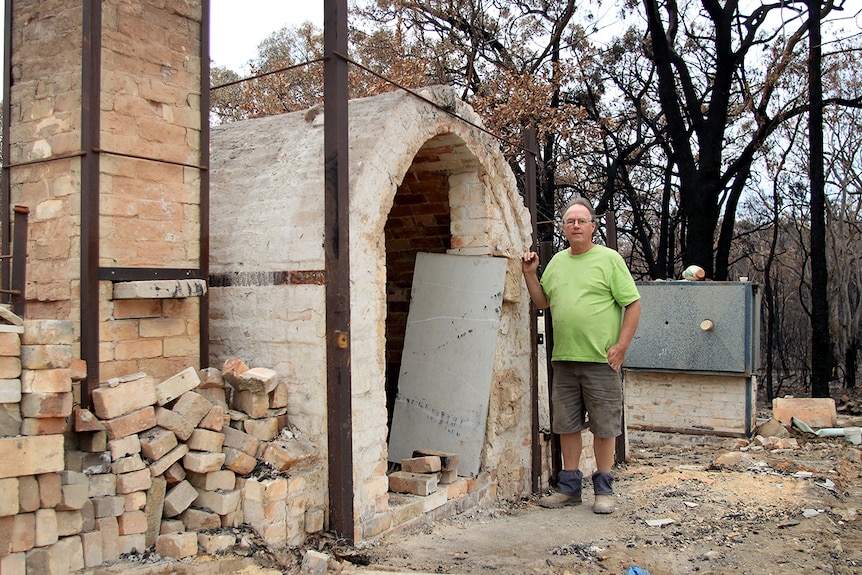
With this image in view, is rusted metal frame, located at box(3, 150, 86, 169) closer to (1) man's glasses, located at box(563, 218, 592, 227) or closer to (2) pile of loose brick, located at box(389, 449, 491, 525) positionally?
(2) pile of loose brick, located at box(389, 449, 491, 525)

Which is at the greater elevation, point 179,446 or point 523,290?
point 523,290

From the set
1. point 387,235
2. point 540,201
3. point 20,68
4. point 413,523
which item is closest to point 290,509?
point 413,523

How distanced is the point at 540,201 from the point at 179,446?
11.9m

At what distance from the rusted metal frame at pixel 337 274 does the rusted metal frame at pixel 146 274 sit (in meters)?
0.81

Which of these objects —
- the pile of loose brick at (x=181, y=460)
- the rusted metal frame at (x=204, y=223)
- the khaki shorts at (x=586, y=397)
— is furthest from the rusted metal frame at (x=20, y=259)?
the khaki shorts at (x=586, y=397)

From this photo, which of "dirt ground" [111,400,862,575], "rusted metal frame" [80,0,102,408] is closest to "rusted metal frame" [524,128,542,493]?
"dirt ground" [111,400,862,575]

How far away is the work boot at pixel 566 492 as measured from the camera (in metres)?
5.62

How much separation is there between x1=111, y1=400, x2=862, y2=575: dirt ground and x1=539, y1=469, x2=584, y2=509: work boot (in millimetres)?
63

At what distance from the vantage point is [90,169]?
397 centimetres

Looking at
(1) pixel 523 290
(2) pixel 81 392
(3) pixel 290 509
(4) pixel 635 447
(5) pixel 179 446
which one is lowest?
(4) pixel 635 447

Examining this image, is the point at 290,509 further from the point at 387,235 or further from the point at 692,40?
the point at 692,40

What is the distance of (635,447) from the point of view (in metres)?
9.65

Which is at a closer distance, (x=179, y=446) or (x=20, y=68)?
(x=179, y=446)

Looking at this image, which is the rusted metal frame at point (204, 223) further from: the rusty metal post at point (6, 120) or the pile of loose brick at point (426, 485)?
the pile of loose brick at point (426, 485)
